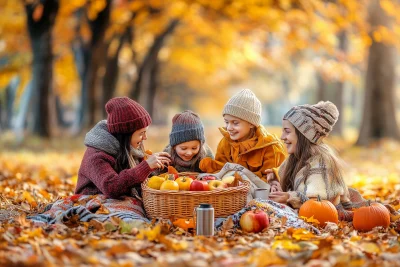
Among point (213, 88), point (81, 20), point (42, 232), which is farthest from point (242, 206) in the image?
point (213, 88)

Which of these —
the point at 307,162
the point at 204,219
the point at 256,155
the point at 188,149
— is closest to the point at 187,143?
the point at 188,149

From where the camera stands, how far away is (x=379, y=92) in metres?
17.9

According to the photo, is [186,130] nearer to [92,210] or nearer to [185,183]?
[185,183]

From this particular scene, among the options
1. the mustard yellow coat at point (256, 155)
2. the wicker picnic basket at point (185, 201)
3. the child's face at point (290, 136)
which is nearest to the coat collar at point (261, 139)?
the mustard yellow coat at point (256, 155)

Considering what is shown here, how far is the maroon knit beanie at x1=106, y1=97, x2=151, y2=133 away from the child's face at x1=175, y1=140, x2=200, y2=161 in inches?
27.7

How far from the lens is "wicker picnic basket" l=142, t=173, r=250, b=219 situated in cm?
535

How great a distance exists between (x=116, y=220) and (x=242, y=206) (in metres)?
1.26

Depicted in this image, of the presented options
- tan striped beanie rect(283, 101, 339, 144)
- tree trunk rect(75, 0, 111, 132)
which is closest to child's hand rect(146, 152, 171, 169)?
tan striped beanie rect(283, 101, 339, 144)

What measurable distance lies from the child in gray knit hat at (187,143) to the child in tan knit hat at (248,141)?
164 millimetres

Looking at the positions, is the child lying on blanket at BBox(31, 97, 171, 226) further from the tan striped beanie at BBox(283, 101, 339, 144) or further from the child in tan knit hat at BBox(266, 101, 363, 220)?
the tan striped beanie at BBox(283, 101, 339, 144)

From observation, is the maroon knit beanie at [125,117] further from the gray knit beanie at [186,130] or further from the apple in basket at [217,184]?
the apple in basket at [217,184]

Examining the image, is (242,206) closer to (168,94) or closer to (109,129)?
(109,129)

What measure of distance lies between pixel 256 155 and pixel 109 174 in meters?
1.86

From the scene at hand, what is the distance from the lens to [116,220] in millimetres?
5191
